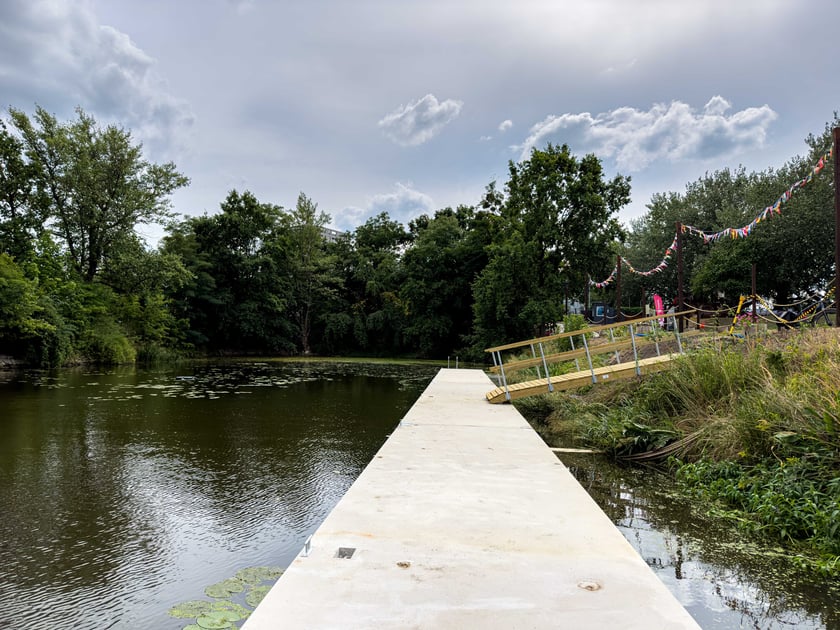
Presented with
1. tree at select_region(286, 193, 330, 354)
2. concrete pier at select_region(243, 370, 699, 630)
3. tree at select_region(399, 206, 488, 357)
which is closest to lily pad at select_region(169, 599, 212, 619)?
concrete pier at select_region(243, 370, 699, 630)

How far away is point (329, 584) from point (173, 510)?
122 inches

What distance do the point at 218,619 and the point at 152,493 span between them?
2.88 metres

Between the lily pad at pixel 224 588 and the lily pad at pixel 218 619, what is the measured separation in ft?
0.79

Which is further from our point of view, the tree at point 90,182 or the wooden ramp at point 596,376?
the tree at point 90,182

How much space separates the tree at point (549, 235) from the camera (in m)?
28.3

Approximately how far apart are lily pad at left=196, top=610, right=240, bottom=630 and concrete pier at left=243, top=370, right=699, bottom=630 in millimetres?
604

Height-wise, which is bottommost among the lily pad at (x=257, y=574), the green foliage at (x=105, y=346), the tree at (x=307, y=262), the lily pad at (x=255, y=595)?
the lily pad at (x=257, y=574)

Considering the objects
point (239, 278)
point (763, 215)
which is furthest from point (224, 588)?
point (239, 278)

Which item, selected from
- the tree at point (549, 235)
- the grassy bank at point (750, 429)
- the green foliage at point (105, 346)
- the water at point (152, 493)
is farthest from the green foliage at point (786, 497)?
the green foliage at point (105, 346)

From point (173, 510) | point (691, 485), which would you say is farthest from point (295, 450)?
point (691, 485)

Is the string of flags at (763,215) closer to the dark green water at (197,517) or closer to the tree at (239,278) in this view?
the dark green water at (197,517)

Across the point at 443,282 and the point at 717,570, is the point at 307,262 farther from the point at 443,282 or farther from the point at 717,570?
the point at 717,570

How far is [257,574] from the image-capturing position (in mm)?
3516

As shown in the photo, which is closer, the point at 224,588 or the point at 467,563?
the point at 467,563
